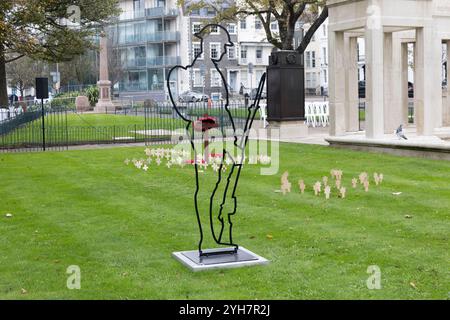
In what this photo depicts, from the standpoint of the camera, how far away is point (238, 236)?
8844mm

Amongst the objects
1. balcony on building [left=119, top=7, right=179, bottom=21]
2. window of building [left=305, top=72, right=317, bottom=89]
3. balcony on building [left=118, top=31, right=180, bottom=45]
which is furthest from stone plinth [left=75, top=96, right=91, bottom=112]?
window of building [left=305, top=72, right=317, bottom=89]

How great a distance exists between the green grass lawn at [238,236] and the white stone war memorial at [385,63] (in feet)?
16.4

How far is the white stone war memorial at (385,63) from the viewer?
19.3 meters

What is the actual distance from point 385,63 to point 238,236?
15.0 m

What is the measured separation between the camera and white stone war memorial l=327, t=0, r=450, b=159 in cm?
1930

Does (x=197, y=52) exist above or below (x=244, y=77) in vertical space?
below

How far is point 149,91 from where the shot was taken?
74.9 m

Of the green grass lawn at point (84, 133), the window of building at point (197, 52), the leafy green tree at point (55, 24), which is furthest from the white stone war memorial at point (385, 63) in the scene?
Result: the leafy green tree at point (55, 24)

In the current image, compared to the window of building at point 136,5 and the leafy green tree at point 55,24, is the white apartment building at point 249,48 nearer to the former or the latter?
the window of building at point 136,5

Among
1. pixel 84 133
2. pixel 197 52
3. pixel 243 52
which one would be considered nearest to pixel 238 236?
pixel 197 52

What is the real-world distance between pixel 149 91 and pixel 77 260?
6796 cm

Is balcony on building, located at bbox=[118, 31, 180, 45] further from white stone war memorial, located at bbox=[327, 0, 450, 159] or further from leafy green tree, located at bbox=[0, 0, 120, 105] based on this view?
white stone war memorial, located at bbox=[327, 0, 450, 159]

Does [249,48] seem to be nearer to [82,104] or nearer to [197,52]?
[82,104]
